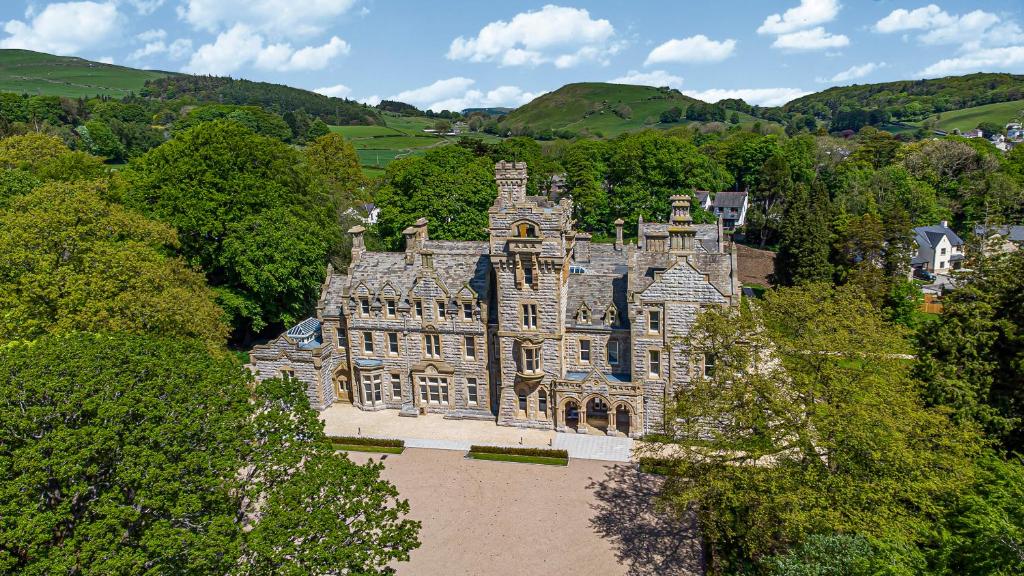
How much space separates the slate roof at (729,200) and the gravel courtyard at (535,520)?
74557mm

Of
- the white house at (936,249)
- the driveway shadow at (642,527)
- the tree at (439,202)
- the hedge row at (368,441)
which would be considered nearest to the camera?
the driveway shadow at (642,527)

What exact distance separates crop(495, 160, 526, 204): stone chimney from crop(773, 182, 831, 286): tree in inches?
1241

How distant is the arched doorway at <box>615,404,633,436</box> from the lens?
40.5m

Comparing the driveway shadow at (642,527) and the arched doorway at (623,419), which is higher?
the arched doorway at (623,419)

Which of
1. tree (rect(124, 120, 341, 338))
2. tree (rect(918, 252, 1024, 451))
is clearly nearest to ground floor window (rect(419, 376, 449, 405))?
tree (rect(124, 120, 341, 338))

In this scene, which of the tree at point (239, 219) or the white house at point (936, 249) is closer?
the tree at point (239, 219)

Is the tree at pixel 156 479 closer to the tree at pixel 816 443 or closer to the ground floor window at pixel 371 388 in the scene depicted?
the tree at pixel 816 443

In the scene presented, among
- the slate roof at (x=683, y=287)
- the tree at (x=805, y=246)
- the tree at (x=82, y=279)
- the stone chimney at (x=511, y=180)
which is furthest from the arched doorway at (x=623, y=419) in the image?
the tree at (x=805, y=246)

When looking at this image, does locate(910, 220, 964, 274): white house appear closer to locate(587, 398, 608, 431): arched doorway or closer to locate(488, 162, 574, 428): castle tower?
locate(587, 398, 608, 431): arched doorway

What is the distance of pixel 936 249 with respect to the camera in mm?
81125

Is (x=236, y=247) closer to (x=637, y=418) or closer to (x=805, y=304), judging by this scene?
(x=637, y=418)

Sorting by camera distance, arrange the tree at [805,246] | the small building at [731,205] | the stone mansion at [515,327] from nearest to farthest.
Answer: the stone mansion at [515,327]
the tree at [805,246]
the small building at [731,205]

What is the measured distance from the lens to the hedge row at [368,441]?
40.2 metres

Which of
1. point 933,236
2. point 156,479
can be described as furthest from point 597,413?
point 933,236
